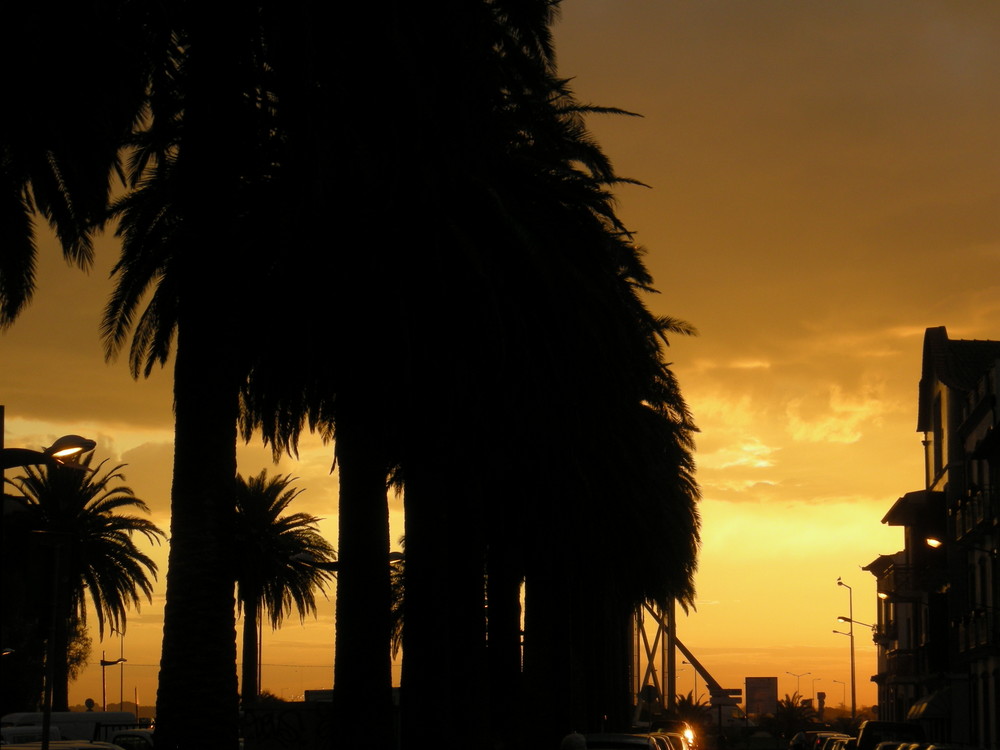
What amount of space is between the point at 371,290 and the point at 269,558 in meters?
35.4

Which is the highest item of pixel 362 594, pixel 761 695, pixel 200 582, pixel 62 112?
pixel 62 112

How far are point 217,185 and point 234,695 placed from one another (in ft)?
18.4

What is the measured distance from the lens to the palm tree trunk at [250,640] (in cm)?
5506

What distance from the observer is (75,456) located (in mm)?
14977

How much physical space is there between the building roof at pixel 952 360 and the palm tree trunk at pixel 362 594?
48.8 meters

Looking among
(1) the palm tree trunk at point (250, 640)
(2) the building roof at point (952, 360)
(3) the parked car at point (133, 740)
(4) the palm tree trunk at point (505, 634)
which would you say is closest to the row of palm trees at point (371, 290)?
(4) the palm tree trunk at point (505, 634)

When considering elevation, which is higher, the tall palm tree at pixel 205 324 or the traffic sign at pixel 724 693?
the tall palm tree at pixel 205 324

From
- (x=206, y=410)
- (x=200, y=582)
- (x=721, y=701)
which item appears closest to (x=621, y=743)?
(x=200, y=582)

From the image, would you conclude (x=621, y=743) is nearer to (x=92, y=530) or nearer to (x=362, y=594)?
(x=362, y=594)

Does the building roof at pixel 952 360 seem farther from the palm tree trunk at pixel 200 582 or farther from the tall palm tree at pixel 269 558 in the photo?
the palm tree trunk at pixel 200 582

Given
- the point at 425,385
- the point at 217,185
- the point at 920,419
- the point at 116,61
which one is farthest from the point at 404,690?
the point at 920,419

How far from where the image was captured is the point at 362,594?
21188mm

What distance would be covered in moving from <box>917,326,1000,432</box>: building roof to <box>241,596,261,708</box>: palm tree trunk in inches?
1280

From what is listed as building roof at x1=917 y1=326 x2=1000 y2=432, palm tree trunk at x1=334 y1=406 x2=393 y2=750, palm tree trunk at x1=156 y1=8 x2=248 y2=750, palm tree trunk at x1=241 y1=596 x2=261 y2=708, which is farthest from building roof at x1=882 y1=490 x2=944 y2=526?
palm tree trunk at x1=156 y1=8 x2=248 y2=750
